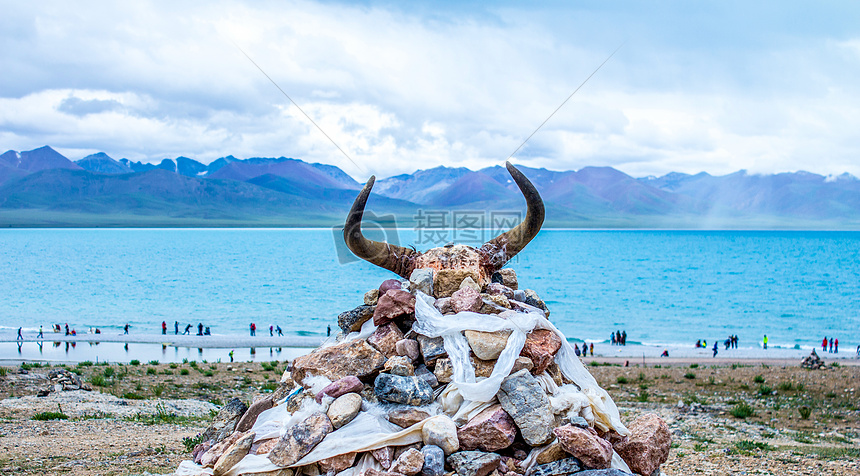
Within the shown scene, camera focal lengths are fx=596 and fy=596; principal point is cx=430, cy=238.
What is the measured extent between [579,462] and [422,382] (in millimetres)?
1514

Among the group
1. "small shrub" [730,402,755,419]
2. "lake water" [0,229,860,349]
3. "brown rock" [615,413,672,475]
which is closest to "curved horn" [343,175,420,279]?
"brown rock" [615,413,672,475]

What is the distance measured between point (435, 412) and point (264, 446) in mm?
1642

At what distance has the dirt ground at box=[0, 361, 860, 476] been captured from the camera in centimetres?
889

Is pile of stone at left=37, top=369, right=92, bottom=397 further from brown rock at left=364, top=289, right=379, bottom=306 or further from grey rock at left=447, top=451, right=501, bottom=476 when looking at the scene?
grey rock at left=447, top=451, right=501, bottom=476

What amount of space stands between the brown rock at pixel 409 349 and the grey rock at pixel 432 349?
3.2 inches

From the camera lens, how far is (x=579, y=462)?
5051 mm

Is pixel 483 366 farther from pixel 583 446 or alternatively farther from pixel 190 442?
pixel 190 442

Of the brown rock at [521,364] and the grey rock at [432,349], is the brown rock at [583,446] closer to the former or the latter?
the brown rock at [521,364]

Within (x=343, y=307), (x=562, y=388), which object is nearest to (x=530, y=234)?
(x=562, y=388)

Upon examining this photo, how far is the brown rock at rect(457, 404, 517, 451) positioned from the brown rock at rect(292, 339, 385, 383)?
45.4 inches

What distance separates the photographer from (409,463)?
4.86 metres

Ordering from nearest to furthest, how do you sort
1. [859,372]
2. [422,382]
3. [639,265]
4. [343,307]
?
1. [422,382]
2. [859,372]
3. [343,307]
4. [639,265]

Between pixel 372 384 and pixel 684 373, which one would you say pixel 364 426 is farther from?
pixel 684 373

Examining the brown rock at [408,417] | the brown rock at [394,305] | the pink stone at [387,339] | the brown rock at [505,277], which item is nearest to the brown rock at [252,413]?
the pink stone at [387,339]
